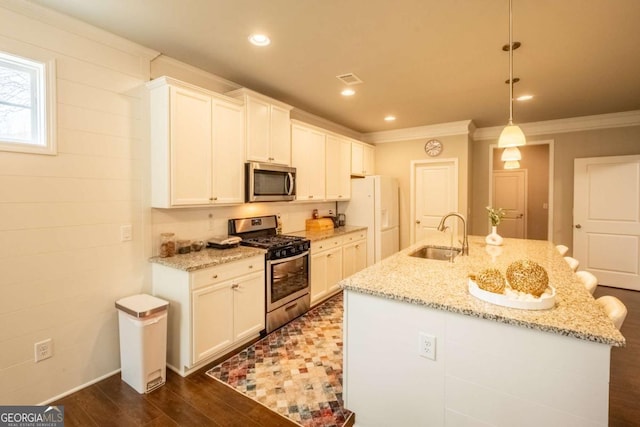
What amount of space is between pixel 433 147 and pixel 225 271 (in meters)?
4.24

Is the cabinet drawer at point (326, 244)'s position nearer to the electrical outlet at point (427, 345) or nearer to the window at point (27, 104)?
the electrical outlet at point (427, 345)

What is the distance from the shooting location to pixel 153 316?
2230 mm

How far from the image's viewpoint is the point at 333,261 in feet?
13.6

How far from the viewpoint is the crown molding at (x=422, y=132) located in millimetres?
5052

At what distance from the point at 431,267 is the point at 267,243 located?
5.49ft

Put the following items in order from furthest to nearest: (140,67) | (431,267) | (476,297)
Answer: (140,67)
(431,267)
(476,297)

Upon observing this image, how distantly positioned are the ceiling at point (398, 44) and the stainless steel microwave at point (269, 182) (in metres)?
0.92

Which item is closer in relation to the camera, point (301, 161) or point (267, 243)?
point (267, 243)

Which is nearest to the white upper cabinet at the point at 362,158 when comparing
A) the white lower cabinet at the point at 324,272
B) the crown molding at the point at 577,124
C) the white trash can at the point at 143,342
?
the white lower cabinet at the point at 324,272

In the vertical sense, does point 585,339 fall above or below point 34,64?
below

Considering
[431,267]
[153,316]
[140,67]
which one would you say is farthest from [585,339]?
[140,67]

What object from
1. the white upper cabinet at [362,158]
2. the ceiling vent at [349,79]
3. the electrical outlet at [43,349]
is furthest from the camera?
the white upper cabinet at [362,158]

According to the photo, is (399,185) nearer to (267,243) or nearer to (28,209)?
(267,243)

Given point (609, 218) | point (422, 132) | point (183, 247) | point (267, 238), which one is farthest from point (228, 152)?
point (609, 218)
